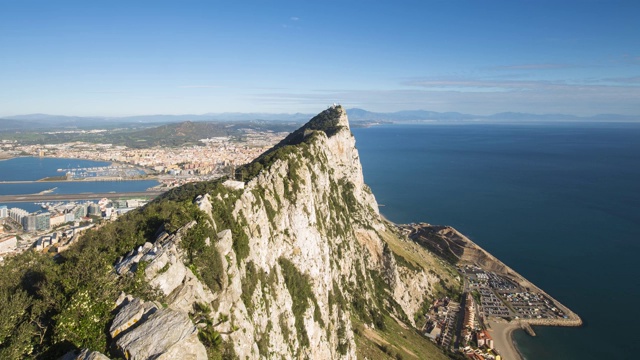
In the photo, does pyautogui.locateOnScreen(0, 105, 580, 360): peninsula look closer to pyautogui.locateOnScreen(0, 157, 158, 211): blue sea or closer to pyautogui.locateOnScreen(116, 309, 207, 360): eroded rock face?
pyautogui.locateOnScreen(116, 309, 207, 360): eroded rock face

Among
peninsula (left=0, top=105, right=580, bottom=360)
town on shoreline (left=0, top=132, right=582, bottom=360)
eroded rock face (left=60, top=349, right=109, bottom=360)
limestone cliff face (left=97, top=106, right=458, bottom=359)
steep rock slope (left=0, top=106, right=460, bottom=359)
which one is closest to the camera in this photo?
eroded rock face (left=60, top=349, right=109, bottom=360)

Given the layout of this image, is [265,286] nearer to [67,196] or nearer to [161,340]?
[161,340]

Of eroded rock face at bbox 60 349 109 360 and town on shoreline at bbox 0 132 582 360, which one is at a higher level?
eroded rock face at bbox 60 349 109 360

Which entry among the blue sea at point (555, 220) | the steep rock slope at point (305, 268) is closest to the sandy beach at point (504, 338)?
the blue sea at point (555, 220)

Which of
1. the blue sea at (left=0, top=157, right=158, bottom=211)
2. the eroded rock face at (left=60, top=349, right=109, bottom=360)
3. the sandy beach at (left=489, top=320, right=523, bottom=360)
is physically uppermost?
the eroded rock face at (left=60, top=349, right=109, bottom=360)

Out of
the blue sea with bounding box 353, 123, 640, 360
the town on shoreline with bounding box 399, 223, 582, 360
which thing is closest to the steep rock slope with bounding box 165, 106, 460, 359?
the town on shoreline with bounding box 399, 223, 582, 360

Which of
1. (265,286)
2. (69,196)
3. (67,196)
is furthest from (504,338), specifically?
(67,196)

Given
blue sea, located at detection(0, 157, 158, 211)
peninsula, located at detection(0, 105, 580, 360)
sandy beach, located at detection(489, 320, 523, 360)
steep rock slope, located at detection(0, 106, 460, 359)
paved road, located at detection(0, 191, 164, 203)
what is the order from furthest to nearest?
blue sea, located at detection(0, 157, 158, 211) < paved road, located at detection(0, 191, 164, 203) < sandy beach, located at detection(489, 320, 523, 360) < peninsula, located at detection(0, 105, 580, 360) < steep rock slope, located at detection(0, 106, 460, 359)
